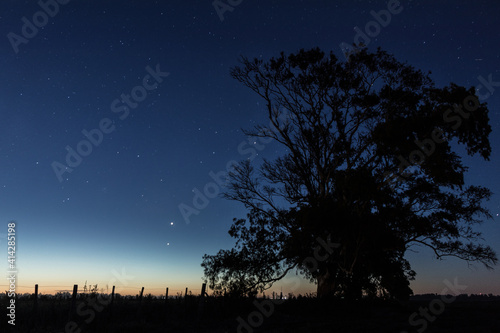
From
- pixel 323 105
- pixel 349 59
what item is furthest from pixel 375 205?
pixel 349 59

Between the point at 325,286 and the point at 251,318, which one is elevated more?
the point at 325,286

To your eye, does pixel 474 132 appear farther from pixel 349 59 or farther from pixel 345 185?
pixel 349 59

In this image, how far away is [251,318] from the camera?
59.1 feet

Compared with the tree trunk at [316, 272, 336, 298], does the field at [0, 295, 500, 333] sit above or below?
below

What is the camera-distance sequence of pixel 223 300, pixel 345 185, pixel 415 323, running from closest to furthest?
pixel 415 323, pixel 345 185, pixel 223 300

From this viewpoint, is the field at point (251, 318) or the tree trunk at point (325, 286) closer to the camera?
the field at point (251, 318)

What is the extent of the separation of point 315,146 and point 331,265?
7.22m

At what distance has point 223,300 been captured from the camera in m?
21.1

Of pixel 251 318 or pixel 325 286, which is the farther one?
pixel 325 286

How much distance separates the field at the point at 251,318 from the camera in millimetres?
15087

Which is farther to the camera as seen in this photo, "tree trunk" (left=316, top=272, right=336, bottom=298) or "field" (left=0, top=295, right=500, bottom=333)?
"tree trunk" (left=316, top=272, right=336, bottom=298)

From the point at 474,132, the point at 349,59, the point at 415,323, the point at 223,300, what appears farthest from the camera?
the point at 349,59

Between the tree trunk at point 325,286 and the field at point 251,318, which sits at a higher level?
the tree trunk at point 325,286

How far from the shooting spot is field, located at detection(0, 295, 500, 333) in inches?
594
